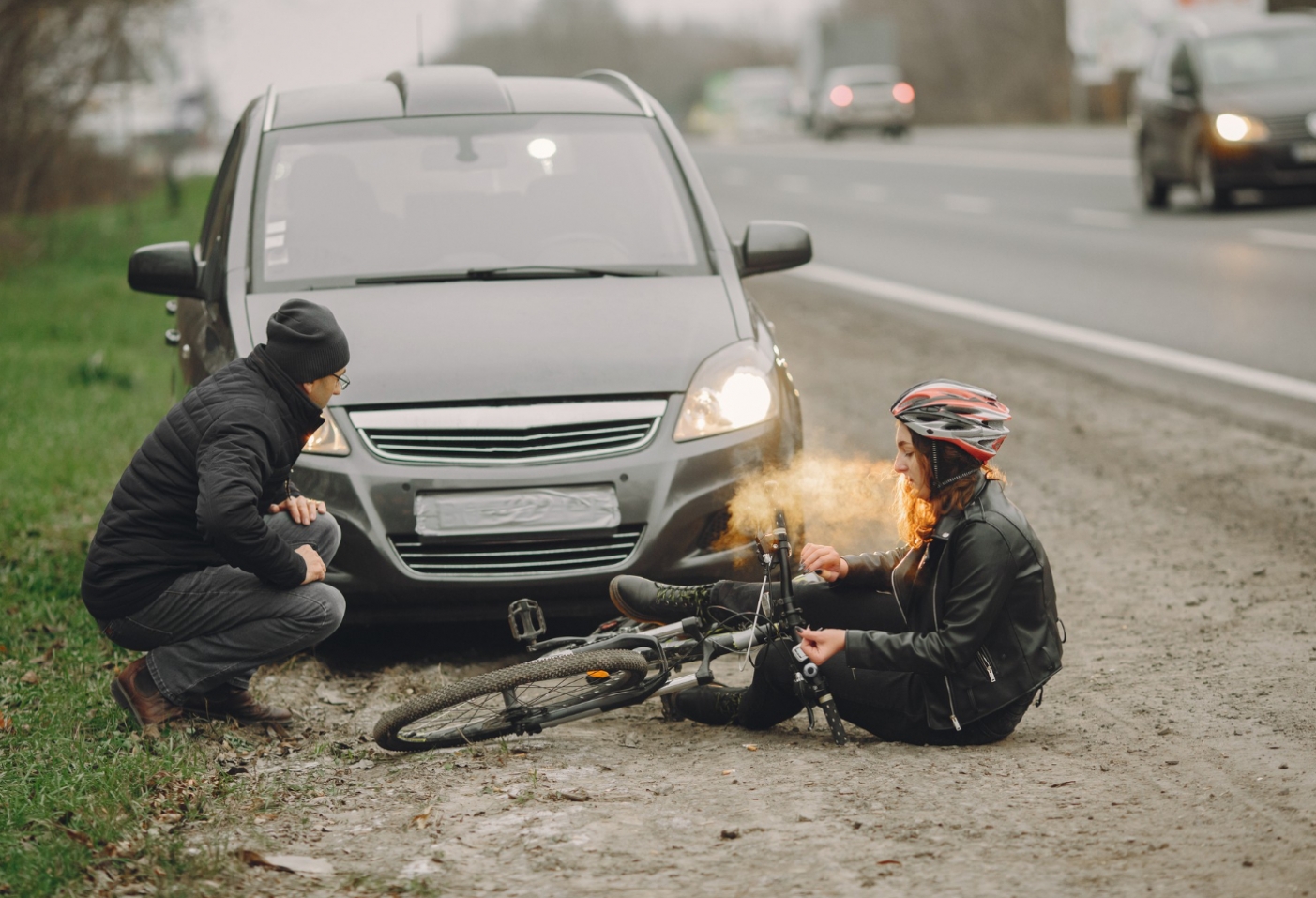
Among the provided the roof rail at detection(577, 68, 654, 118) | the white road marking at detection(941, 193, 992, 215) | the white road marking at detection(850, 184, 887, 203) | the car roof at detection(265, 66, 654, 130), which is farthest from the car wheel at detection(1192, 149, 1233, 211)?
the car roof at detection(265, 66, 654, 130)


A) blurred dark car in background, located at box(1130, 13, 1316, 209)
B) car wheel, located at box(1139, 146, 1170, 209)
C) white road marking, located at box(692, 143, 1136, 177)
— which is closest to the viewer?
blurred dark car in background, located at box(1130, 13, 1316, 209)

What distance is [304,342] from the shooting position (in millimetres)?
4699

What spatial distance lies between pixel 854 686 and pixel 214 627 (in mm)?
1926

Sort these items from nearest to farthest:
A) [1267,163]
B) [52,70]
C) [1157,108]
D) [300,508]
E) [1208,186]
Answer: [300,508] → [1267,163] → [1208,186] → [1157,108] → [52,70]

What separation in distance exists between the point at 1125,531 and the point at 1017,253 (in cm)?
1063

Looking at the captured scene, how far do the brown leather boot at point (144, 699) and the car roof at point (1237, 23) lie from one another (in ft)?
57.8

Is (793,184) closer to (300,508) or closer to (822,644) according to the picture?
(300,508)

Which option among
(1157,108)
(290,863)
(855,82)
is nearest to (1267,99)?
(1157,108)

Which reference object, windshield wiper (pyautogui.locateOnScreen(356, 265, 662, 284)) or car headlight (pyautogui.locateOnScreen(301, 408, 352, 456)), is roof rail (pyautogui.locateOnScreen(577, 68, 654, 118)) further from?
car headlight (pyautogui.locateOnScreen(301, 408, 352, 456))

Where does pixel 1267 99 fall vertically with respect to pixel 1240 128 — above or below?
above

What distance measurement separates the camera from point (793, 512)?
19.2ft

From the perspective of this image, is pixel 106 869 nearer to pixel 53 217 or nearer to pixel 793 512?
pixel 793 512

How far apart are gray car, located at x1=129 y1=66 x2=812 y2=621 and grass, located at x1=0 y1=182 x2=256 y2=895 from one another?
1.04 metres

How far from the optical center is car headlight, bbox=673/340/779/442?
5.57 metres
